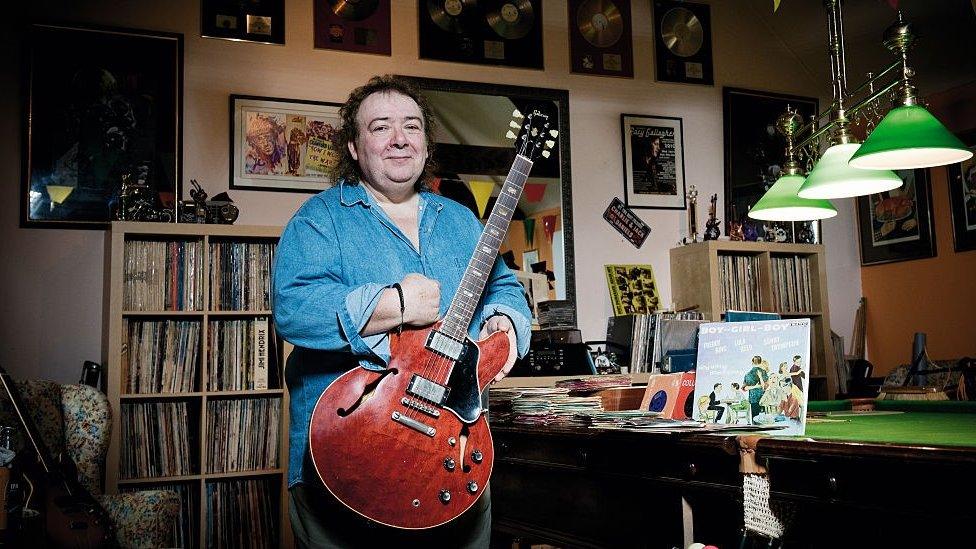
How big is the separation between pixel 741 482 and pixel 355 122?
1.15 metres

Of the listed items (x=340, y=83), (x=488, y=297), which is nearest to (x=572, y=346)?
(x=340, y=83)

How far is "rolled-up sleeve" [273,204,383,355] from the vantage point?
1569 millimetres

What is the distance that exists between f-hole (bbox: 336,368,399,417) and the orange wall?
4369mm

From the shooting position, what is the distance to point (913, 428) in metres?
2.12

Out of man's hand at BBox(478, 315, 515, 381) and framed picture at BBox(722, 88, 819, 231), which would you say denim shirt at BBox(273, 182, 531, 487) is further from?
framed picture at BBox(722, 88, 819, 231)

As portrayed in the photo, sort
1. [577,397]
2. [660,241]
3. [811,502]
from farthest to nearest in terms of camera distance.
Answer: [660,241]
[577,397]
[811,502]

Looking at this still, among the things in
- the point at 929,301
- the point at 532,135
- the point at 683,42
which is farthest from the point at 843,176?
the point at 929,301

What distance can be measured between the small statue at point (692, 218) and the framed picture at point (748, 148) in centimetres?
30

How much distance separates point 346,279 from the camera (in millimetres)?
1707

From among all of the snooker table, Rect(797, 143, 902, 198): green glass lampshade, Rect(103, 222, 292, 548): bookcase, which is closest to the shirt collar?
the snooker table

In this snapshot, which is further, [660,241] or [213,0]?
[660,241]

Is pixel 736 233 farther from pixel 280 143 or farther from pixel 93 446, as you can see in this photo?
pixel 93 446

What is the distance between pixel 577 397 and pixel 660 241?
236 centimetres

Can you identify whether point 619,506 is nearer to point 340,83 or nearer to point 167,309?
point 167,309
